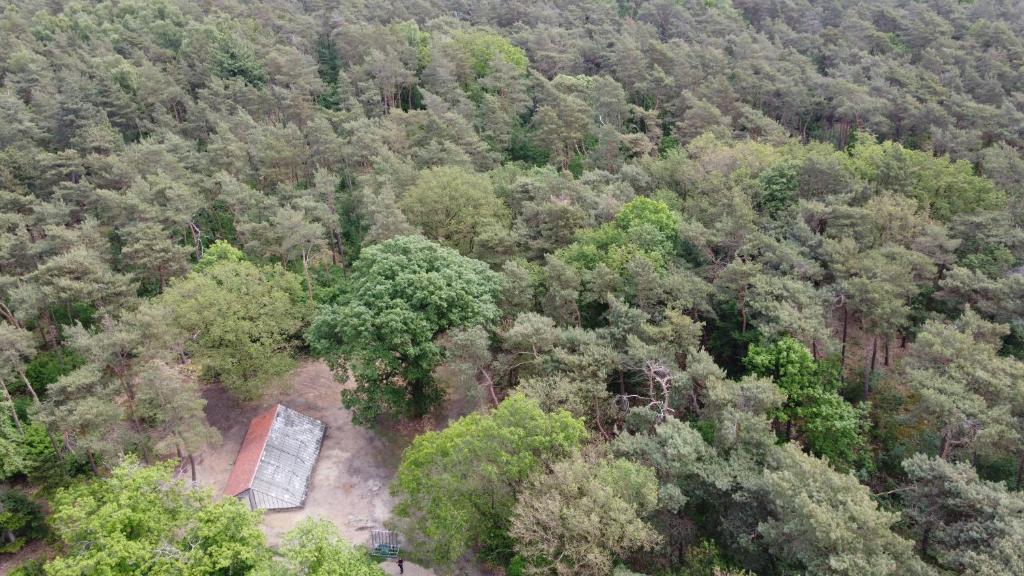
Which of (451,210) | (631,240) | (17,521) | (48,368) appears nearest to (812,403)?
(631,240)

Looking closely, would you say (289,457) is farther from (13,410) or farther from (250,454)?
(13,410)

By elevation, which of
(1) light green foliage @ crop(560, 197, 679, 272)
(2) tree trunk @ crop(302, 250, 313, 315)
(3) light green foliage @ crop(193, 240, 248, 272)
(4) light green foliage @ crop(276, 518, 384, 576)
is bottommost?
(2) tree trunk @ crop(302, 250, 313, 315)

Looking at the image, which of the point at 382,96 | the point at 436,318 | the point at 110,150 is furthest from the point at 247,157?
the point at 436,318

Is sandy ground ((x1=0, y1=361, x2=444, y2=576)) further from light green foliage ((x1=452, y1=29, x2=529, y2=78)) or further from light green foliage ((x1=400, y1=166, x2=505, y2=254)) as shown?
light green foliage ((x1=452, y1=29, x2=529, y2=78))

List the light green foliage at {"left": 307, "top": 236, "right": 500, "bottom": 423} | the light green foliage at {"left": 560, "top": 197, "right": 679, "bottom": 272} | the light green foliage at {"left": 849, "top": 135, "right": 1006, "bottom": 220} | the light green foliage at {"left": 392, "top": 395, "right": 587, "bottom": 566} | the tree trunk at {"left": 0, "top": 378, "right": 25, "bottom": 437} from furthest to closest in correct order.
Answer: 1. the light green foliage at {"left": 849, "top": 135, "right": 1006, "bottom": 220}
2. the light green foliage at {"left": 560, "top": 197, "right": 679, "bottom": 272}
3. the light green foliage at {"left": 307, "top": 236, "right": 500, "bottom": 423}
4. the tree trunk at {"left": 0, "top": 378, "right": 25, "bottom": 437}
5. the light green foliage at {"left": 392, "top": 395, "right": 587, "bottom": 566}

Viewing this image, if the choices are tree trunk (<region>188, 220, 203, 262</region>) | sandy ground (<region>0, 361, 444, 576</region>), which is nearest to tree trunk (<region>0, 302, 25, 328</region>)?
tree trunk (<region>188, 220, 203, 262</region>)

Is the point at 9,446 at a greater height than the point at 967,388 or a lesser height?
lesser

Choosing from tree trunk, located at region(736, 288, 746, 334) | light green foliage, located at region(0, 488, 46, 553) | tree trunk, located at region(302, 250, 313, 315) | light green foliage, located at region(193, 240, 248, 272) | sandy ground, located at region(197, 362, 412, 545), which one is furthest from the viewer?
tree trunk, located at region(302, 250, 313, 315)

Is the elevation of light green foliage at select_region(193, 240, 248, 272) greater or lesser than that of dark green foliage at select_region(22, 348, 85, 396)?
greater
